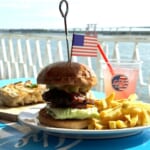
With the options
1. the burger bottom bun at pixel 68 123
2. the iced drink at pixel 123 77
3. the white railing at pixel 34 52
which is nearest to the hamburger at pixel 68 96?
the burger bottom bun at pixel 68 123

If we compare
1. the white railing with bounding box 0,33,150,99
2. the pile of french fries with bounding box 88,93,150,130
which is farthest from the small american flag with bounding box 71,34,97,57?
the white railing with bounding box 0,33,150,99

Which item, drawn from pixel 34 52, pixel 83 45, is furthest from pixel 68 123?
pixel 34 52

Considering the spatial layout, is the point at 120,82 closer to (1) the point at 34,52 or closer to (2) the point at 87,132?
(2) the point at 87,132

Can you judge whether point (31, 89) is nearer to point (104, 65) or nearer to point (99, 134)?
point (104, 65)

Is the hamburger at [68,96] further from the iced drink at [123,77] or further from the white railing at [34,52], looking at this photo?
the white railing at [34,52]

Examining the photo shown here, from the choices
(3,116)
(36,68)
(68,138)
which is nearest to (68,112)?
(68,138)
